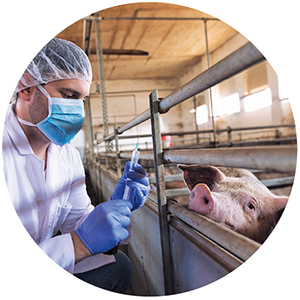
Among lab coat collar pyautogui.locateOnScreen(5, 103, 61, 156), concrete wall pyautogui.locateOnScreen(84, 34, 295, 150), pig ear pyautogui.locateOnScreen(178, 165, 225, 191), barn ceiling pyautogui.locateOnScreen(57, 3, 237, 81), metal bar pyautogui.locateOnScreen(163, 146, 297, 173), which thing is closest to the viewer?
metal bar pyautogui.locateOnScreen(163, 146, 297, 173)

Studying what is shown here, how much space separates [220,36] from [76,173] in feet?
26.5

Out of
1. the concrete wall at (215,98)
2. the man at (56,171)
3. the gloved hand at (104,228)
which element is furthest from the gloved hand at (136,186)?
the concrete wall at (215,98)

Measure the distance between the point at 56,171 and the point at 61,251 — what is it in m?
0.39

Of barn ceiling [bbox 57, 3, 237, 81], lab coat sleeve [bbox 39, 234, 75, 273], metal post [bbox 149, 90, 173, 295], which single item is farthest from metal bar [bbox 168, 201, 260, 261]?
barn ceiling [bbox 57, 3, 237, 81]

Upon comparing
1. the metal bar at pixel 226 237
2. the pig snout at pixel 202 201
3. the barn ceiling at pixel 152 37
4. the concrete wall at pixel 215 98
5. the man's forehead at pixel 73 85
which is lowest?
the metal bar at pixel 226 237

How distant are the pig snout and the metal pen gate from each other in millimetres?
45

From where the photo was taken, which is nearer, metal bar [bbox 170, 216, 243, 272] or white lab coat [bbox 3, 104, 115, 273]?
metal bar [bbox 170, 216, 243, 272]

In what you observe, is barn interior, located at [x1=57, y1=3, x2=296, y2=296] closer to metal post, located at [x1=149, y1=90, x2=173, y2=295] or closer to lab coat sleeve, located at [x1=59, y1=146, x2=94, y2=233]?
metal post, located at [x1=149, y1=90, x2=173, y2=295]

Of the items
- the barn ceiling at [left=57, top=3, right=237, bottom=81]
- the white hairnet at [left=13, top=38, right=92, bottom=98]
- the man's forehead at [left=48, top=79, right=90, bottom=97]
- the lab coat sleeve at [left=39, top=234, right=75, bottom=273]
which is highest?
the barn ceiling at [left=57, top=3, right=237, bottom=81]

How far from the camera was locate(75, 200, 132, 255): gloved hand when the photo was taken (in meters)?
0.93

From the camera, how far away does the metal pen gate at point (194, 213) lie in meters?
0.54

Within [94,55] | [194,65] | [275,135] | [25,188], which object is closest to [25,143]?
[25,188]

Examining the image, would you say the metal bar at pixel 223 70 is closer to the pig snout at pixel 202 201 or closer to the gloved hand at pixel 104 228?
the pig snout at pixel 202 201

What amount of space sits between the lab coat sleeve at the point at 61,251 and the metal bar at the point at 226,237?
453 mm
